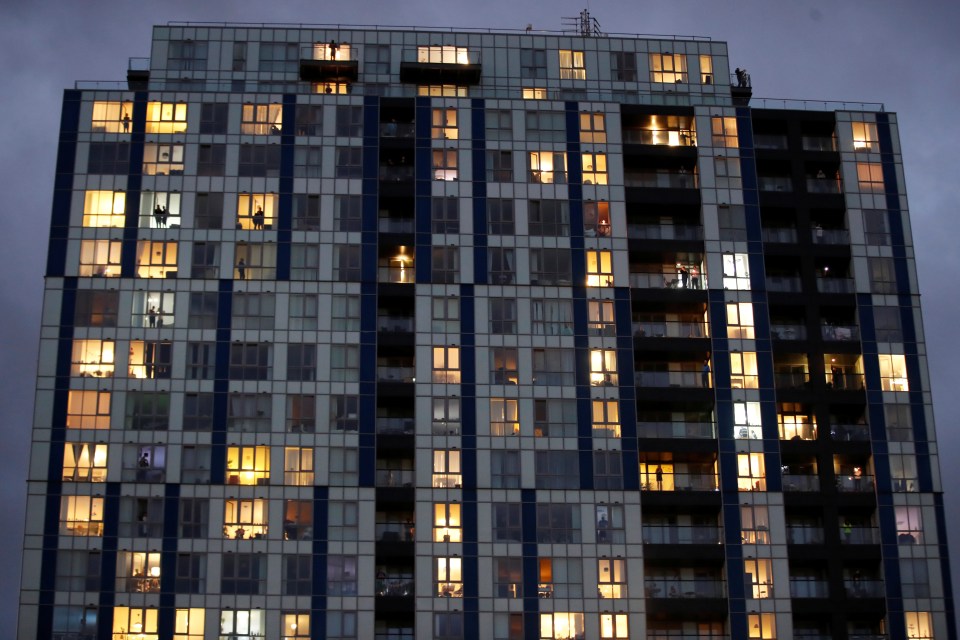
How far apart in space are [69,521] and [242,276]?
23.7 m

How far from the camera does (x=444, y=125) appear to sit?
417 feet

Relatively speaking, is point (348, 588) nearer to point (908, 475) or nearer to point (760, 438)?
point (760, 438)

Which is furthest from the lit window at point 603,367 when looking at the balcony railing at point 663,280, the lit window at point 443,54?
the lit window at point 443,54

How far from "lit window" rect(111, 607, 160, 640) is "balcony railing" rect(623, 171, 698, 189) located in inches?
2096

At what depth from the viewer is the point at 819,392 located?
12081 centimetres

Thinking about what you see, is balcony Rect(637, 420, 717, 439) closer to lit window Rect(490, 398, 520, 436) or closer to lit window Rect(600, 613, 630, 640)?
lit window Rect(490, 398, 520, 436)

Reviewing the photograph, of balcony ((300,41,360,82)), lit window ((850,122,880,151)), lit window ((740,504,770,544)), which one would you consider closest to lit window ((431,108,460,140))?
balcony ((300,41,360,82))

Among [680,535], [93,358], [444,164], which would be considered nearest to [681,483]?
[680,535]

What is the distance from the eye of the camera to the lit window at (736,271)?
4872 inches

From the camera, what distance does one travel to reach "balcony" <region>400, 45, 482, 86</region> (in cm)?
13000

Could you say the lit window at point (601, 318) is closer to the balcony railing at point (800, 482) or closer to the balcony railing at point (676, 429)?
the balcony railing at point (676, 429)

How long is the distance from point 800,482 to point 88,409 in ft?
186

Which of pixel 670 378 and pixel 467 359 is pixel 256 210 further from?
pixel 670 378

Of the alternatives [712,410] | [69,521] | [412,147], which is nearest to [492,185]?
[412,147]
